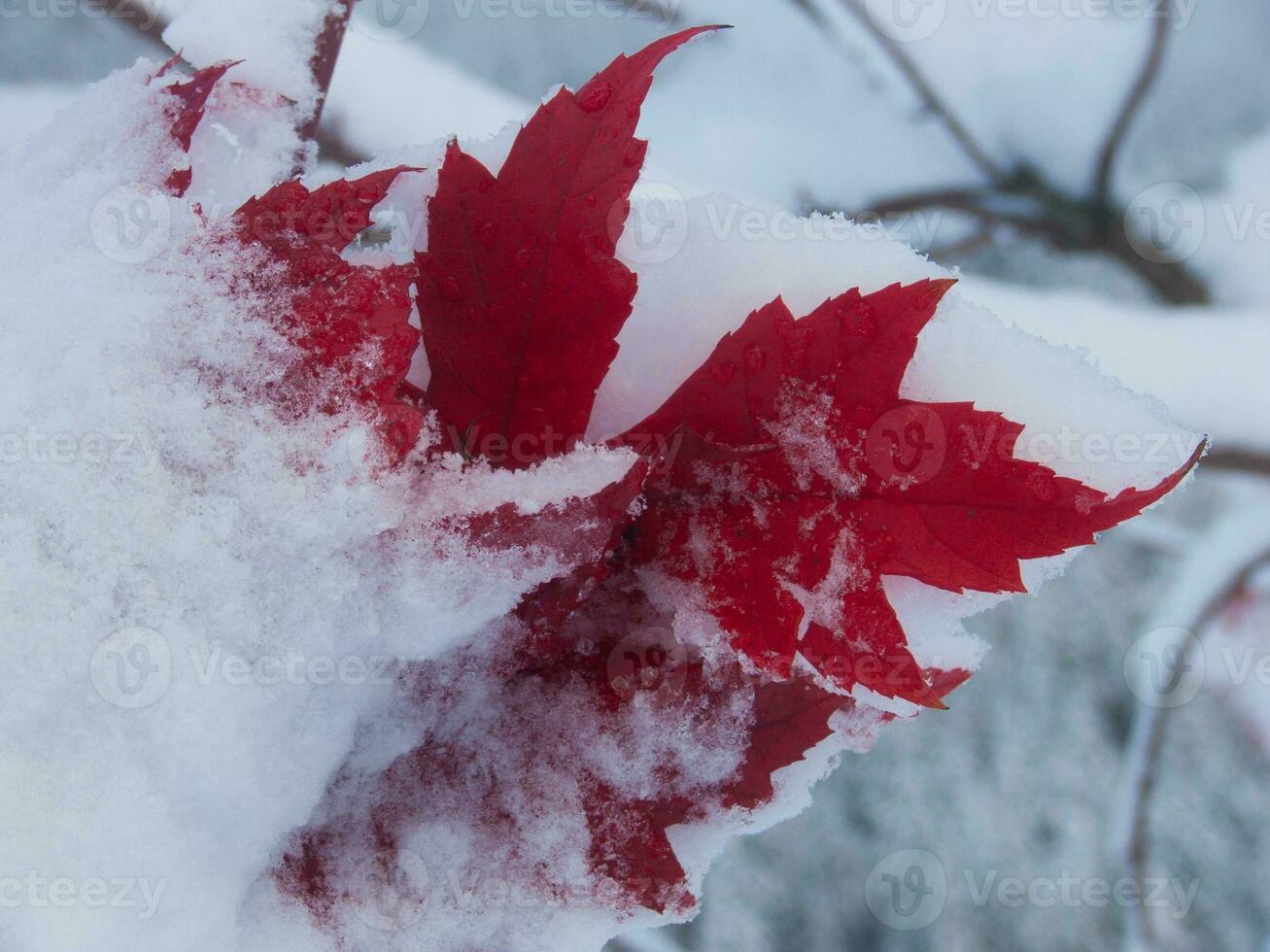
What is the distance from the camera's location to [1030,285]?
688mm

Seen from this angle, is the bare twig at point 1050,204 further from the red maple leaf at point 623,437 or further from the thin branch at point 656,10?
the red maple leaf at point 623,437

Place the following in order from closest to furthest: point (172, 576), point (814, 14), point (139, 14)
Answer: point (172, 576) → point (139, 14) → point (814, 14)

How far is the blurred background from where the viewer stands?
631 mm

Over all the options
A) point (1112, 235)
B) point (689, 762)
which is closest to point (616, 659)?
point (689, 762)

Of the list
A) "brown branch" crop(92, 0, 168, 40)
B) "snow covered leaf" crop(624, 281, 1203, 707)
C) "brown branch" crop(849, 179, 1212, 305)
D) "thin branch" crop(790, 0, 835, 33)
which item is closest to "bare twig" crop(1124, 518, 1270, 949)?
"brown branch" crop(849, 179, 1212, 305)

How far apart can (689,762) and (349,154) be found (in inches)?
17.0

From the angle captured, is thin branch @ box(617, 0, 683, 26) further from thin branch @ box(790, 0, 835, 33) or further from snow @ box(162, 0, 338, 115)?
snow @ box(162, 0, 338, 115)

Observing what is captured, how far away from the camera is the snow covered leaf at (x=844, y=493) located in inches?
6.7

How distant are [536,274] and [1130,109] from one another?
2.15 ft

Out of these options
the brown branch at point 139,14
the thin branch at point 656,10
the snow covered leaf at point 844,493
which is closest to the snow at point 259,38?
the snow covered leaf at point 844,493

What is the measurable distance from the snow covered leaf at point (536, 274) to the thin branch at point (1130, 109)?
0.62 meters

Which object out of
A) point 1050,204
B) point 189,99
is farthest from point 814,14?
point 189,99

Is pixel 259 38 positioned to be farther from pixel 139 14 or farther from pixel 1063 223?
pixel 1063 223

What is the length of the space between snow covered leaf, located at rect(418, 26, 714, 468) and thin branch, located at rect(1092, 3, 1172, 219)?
2.03 ft
